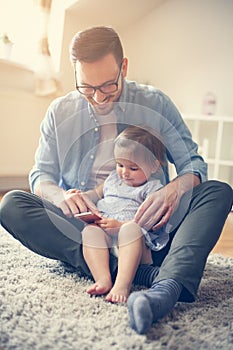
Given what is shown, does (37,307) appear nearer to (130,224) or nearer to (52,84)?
(130,224)

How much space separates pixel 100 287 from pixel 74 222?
199mm

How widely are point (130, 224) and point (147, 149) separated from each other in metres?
0.20

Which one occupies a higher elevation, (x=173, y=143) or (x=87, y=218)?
(x=173, y=143)

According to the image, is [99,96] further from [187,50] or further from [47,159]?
[187,50]

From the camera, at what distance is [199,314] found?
94 centimetres

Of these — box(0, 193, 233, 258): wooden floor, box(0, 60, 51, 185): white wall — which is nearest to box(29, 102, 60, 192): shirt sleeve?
box(0, 193, 233, 258): wooden floor

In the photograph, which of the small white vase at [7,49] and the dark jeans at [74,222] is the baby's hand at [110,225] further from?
the small white vase at [7,49]

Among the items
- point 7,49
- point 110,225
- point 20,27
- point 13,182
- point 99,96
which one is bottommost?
point 13,182

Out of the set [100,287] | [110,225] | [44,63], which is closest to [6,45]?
[44,63]

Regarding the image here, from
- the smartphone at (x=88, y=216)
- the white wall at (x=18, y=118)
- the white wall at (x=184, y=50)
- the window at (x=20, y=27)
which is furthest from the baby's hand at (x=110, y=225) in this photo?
the white wall at (x=184, y=50)

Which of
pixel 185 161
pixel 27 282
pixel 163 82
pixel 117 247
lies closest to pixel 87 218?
pixel 117 247

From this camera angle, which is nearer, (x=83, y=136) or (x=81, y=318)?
(x=81, y=318)

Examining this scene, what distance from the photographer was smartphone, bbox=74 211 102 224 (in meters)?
1.08

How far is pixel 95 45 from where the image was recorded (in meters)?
1.14
